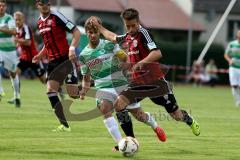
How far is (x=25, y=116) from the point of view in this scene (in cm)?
1822

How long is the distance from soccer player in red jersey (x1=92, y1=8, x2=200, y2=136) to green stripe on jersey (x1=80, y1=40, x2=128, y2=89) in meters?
0.23

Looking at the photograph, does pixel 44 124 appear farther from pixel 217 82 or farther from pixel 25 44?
pixel 217 82

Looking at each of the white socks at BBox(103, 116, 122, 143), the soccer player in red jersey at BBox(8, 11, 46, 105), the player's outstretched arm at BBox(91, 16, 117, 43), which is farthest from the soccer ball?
the soccer player in red jersey at BBox(8, 11, 46, 105)

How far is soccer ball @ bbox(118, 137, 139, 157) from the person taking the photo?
11727mm

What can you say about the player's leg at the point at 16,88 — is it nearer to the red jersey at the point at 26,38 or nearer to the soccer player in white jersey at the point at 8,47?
the soccer player in white jersey at the point at 8,47

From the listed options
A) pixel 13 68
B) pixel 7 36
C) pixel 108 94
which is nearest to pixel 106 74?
pixel 108 94

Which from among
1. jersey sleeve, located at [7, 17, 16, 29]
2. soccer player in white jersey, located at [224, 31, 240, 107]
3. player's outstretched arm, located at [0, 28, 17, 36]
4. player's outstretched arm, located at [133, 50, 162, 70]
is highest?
player's outstretched arm, located at [133, 50, 162, 70]

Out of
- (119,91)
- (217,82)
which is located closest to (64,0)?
(217,82)

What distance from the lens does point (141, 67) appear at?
12.8 meters

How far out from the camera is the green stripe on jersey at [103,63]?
12.7 meters

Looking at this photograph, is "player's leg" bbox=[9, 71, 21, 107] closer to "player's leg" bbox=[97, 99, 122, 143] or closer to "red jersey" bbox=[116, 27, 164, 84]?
"red jersey" bbox=[116, 27, 164, 84]

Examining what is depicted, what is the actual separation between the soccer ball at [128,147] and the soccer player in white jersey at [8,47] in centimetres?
916

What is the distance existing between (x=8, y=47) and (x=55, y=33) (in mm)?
7918

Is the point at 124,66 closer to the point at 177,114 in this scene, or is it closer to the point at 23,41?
the point at 177,114
